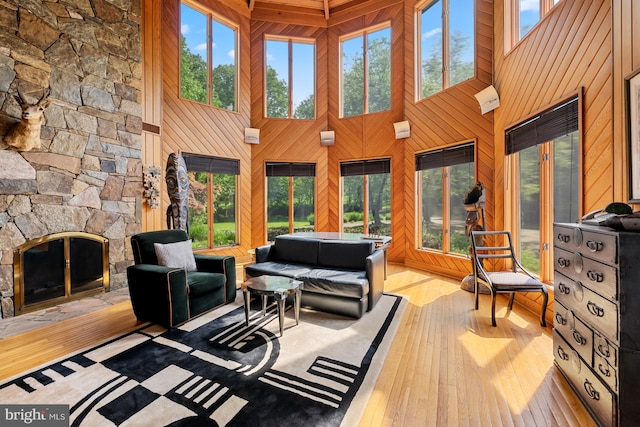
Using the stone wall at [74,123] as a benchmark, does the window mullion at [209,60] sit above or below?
above

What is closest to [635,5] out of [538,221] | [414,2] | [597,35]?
[597,35]

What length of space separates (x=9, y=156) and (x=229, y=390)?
3564mm

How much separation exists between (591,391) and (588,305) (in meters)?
0.47

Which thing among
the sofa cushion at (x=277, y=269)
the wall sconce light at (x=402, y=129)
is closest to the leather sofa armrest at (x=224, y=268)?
the sofa cushion at (x=277, y=269)

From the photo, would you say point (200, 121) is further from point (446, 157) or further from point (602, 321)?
point (602, 321)

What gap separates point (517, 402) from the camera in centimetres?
177

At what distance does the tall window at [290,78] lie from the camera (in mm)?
6438

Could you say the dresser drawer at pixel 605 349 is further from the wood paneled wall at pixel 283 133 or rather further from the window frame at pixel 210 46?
the window frame at pixel 210 46

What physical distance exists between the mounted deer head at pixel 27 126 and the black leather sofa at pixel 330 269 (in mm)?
2795

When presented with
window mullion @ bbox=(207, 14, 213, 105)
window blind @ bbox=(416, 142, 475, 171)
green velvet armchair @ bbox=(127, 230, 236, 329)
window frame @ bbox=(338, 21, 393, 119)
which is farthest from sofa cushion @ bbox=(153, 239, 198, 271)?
window frame @ bbox=(338, 21, 393, 119)

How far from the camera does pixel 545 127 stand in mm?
3031

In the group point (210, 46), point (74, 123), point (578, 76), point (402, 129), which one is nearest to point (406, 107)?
point (402, 129)

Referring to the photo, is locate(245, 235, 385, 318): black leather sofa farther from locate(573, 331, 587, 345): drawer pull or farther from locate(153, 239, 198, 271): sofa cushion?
locate(573, 331, 587, 345): drawer pull

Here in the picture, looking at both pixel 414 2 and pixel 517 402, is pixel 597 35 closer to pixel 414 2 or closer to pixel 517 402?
pixel 517 402
